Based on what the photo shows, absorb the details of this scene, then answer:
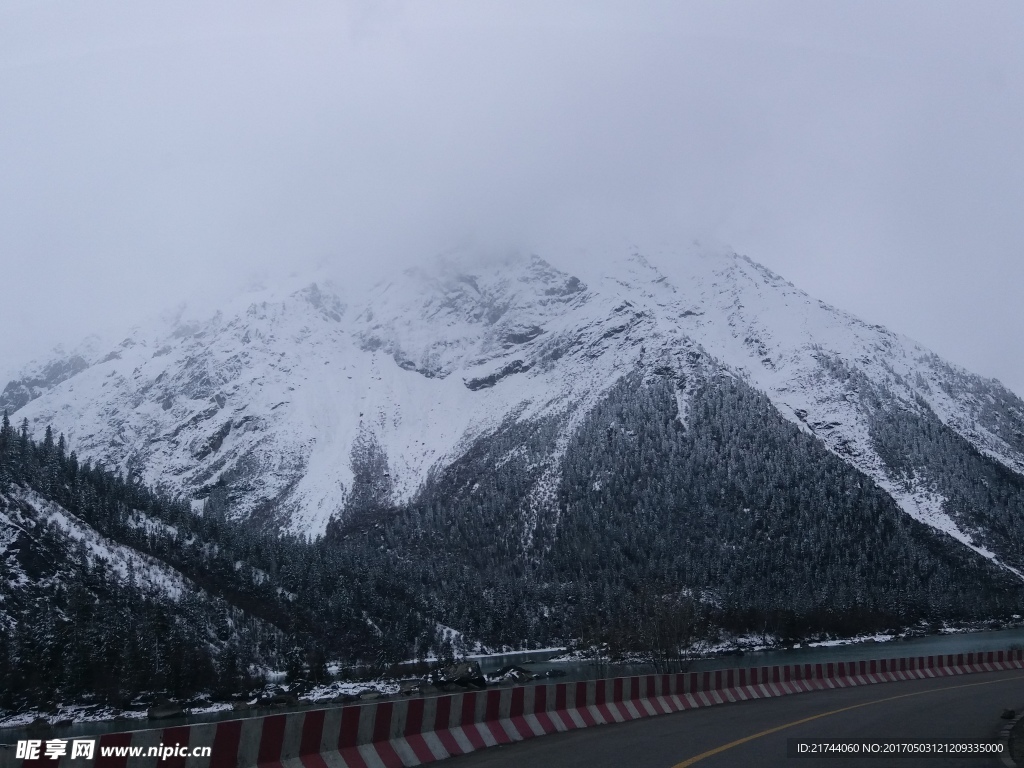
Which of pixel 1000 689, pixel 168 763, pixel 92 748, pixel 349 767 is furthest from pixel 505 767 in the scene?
pixel 1000 689

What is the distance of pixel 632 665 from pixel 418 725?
11435 centimetres

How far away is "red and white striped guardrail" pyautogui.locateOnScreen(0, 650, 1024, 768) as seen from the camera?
13.1m

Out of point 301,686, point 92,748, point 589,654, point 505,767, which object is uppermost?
point 92,748

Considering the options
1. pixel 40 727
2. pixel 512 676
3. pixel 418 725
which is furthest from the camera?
pixel 512 676

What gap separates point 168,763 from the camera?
12.8m

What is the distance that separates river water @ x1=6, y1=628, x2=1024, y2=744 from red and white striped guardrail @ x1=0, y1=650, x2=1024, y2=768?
48.0 feet

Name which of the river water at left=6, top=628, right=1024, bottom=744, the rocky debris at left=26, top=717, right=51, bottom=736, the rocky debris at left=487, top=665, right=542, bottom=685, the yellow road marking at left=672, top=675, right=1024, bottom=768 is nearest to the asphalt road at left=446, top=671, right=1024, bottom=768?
the yellow road marking at left=672, top=675, right=1024, bottom=768

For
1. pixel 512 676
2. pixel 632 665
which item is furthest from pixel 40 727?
pixel 632 665

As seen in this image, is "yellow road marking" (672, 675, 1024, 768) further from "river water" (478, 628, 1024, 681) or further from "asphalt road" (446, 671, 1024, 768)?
"river water" (478, 628, 1024, 681)

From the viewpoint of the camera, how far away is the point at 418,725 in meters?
18.3

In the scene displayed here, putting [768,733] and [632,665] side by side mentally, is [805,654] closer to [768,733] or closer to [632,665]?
[632,665]

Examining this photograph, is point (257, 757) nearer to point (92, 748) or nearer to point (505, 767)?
point (92, 748)

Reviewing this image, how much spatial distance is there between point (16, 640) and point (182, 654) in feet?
62.4

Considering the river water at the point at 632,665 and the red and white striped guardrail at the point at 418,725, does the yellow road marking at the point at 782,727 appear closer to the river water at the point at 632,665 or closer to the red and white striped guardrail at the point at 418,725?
the red and white striped guardrail at the point at 418,725
